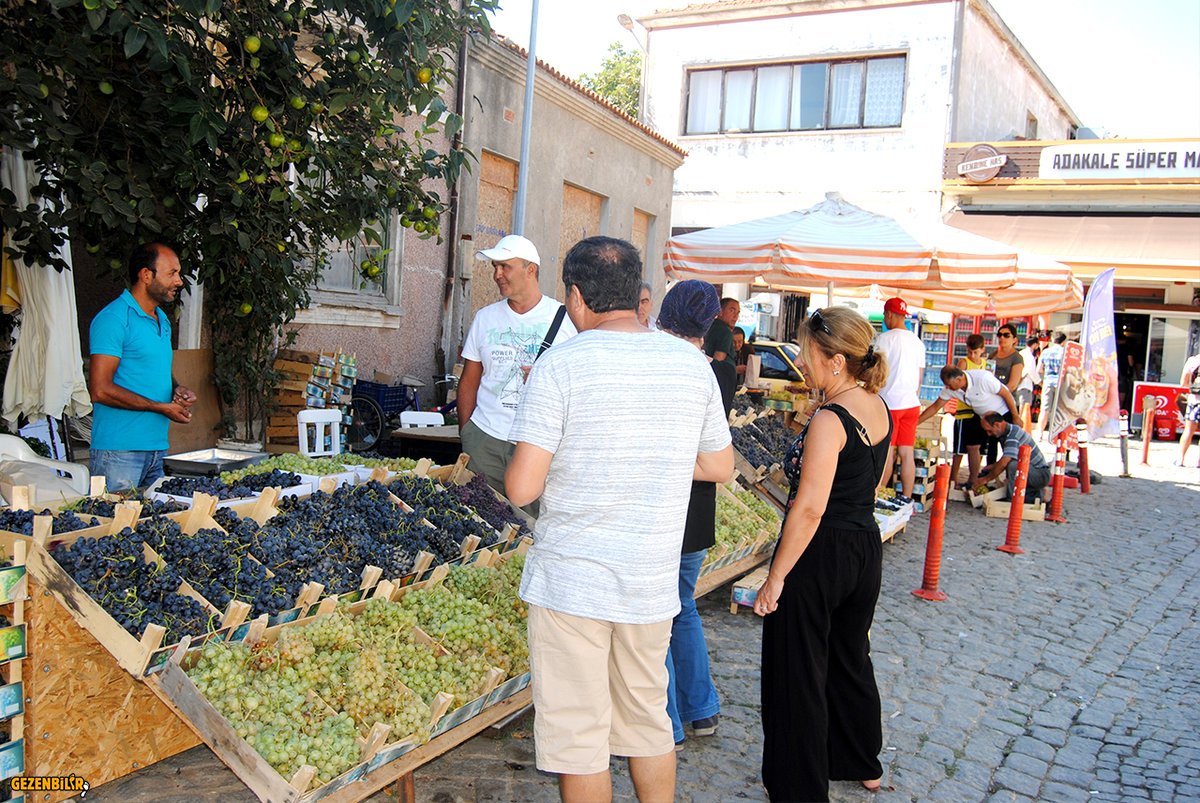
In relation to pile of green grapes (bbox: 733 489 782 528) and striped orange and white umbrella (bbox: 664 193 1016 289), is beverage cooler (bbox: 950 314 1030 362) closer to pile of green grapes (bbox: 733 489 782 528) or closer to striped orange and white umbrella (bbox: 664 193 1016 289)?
striped orange and white umbrella (bbox: 664 193 1016 289)

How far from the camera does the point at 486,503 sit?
477 centimetres

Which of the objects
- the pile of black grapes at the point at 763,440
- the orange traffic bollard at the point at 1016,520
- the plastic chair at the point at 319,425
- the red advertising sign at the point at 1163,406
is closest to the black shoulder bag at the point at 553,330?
the pile of black grapes at the point at 763,440

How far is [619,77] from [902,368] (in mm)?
30678

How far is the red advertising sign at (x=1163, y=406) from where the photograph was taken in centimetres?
1823

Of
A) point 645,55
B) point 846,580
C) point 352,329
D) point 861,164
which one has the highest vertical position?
point 645,55

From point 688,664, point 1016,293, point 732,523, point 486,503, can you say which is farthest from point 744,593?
point 1016,293

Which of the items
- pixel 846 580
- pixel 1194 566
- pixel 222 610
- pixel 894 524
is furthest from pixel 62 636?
pixel 1194 566

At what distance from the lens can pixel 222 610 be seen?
321cm

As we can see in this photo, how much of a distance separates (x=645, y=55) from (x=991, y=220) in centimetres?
917

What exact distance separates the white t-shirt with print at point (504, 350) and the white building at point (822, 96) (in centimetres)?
1685

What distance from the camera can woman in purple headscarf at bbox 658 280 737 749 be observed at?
12.5 feet

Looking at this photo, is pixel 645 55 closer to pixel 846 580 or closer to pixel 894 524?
pixel 894 524

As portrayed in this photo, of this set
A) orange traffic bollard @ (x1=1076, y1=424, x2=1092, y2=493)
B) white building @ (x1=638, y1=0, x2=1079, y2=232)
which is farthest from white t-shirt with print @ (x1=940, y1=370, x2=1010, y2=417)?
white building @ (x1=638, y1=0, x2=1079, y2=232)

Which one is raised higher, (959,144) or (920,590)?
(959,144)
